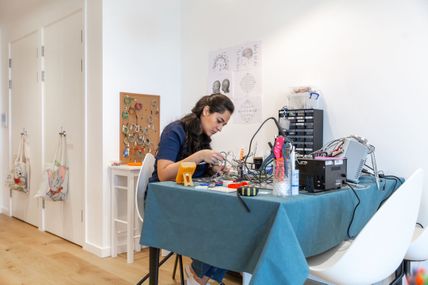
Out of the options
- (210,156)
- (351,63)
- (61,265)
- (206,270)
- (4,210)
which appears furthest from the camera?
(4,210)

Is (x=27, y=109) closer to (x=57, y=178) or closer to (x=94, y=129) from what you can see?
(x=57, y=178)

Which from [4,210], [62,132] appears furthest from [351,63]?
[4,210]

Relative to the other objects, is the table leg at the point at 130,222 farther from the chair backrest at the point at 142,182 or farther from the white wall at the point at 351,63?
the white wall at the point at 351,63

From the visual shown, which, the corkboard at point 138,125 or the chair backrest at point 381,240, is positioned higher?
the corkboard at point 138,125

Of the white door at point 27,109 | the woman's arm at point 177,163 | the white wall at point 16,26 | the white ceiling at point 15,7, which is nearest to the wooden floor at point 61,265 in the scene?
the white door at point 27,109

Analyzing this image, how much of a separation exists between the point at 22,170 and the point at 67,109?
1225 mm

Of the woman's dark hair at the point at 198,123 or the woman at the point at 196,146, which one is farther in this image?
the woman's dark hair at the point at 198,123

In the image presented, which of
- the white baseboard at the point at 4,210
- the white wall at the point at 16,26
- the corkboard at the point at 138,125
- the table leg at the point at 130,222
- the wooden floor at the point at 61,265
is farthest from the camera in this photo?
the white baseboard at the point at 4,210

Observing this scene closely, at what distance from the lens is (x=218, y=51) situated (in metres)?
3.35

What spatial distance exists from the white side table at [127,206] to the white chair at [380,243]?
1.92 metres

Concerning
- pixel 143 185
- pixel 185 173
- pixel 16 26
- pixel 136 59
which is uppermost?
pixel 16 26

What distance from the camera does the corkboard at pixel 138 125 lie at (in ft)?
10.7

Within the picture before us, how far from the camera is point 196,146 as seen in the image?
2.18 metres

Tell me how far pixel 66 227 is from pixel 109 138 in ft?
3.74
